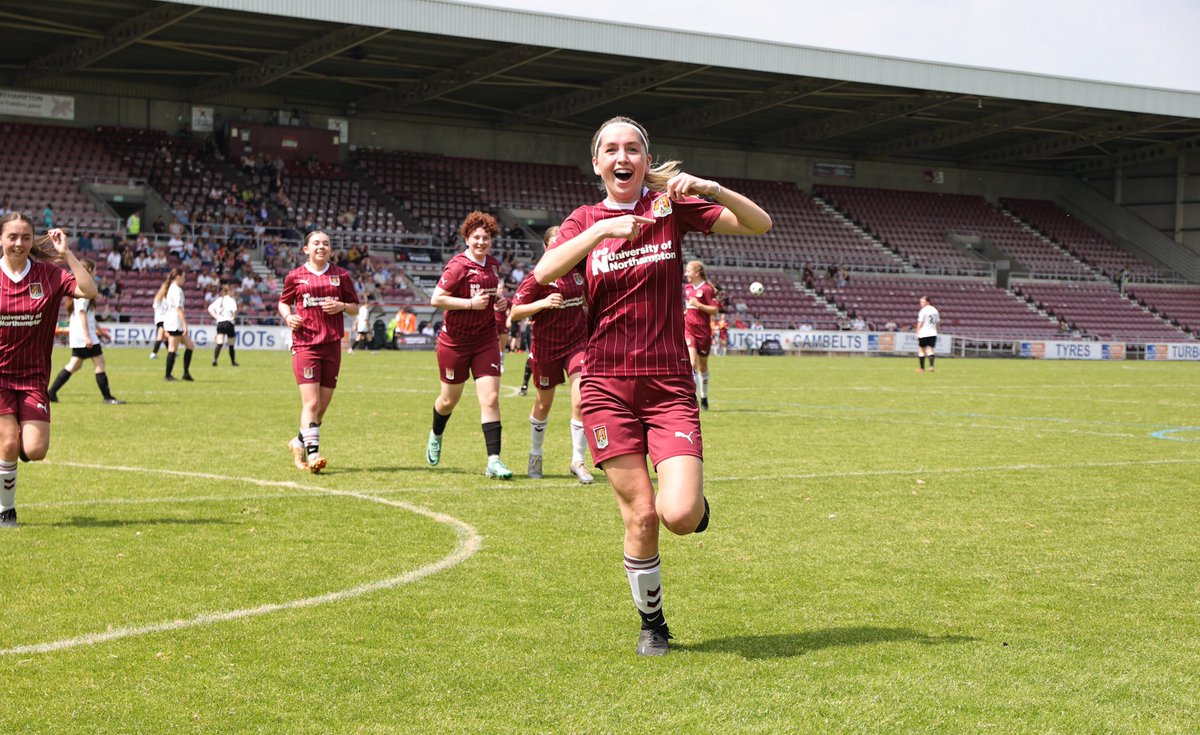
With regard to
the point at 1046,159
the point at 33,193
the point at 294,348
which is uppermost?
the point at 1046,159

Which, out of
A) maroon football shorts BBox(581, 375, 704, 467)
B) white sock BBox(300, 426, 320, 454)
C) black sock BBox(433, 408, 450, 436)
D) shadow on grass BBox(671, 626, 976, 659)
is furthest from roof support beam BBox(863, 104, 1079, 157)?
maroon football shorts BBox(581, 375, 704, 467)

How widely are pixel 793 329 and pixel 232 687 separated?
1869 inches

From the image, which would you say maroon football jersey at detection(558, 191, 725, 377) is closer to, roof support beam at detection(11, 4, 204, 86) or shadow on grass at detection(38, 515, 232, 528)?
shadow on grass at detection(38, 515, 232, 528)

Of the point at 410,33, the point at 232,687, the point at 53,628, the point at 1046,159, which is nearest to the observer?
the point at 232,687

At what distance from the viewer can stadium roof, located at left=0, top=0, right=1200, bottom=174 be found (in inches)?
1677

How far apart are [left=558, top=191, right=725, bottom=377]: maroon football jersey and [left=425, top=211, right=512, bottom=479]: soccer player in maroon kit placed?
18.8ft

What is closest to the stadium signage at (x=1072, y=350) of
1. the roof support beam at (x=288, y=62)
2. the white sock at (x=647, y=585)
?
the roof support beam at (x=288, y=62)

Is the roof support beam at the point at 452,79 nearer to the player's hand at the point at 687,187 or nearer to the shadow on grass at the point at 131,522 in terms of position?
the shadow on grass at the point at 131,522

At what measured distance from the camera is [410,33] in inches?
1730

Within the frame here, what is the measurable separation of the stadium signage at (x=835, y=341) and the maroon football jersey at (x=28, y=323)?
135ft

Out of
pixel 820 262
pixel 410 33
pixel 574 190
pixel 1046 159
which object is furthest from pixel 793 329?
pixel 1046 159

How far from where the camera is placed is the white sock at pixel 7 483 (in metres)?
8.78

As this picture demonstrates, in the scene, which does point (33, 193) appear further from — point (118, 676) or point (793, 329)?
point (118, 676)

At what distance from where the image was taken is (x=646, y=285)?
5.77 m
